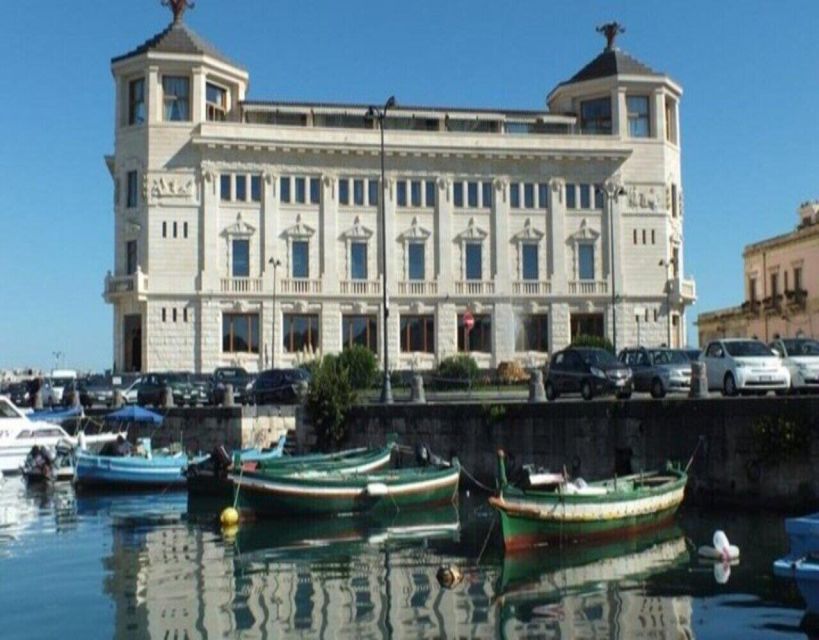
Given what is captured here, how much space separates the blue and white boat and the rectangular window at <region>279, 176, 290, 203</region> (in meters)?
53.5

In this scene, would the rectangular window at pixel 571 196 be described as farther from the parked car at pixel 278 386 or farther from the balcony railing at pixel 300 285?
the parked car at pixel 278 386

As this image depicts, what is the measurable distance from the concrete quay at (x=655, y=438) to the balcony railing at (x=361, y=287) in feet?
106

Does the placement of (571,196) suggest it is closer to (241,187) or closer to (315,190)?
(315,190)

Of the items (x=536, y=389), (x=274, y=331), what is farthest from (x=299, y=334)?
(x=536, y=389)

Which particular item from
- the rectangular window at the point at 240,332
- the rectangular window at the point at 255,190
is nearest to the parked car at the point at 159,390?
the rectangular window at the point at 240,332

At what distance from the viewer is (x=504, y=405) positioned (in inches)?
1141

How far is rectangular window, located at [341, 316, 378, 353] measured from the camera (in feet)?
210

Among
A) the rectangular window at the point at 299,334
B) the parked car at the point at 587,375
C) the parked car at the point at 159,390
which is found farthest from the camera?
the rectangular window at the point at 299,334

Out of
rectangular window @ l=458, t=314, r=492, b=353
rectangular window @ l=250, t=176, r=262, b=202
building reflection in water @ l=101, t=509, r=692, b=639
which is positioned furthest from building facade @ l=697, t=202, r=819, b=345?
building reflection in water @ l=101, t=509, r=692, b=639

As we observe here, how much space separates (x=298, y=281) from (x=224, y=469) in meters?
37.1

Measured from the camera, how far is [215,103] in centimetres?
6531

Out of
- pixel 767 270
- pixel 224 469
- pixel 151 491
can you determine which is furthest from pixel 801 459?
pixel 767 270

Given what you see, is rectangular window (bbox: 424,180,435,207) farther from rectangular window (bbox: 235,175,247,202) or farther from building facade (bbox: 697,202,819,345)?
building facade (bbox: 697,202,819,345)

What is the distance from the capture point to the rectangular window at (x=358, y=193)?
64688 millimetres
